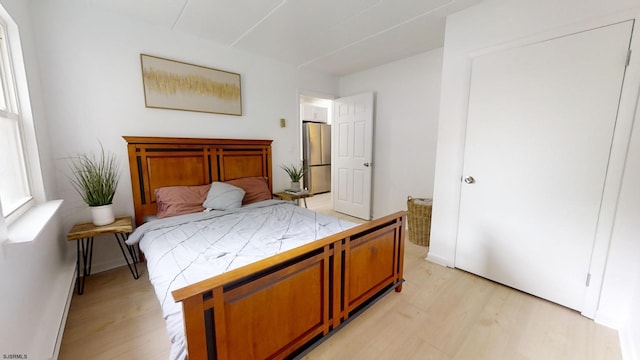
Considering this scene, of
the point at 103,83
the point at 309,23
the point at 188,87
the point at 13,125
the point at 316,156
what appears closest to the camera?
the point at 13,125

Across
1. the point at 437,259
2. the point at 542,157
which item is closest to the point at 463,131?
the point at 542,157

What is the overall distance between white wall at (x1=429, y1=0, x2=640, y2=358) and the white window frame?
317cm

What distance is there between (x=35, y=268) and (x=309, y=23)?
8.82 ft

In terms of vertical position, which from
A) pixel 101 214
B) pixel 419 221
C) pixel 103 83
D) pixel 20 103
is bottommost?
pixel 419 221

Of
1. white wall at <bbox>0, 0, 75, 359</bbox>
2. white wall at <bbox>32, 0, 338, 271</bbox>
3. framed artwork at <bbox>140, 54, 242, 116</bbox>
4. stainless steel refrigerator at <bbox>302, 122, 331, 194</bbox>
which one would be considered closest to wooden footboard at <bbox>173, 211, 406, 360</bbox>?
white wall at <bbox>0, 0, 75, 359</bbox>

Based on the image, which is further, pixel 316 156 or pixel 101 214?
pixel 316 156

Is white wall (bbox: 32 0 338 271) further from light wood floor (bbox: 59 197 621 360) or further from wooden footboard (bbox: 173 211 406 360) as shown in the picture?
wooden footboard (bbox: 173 211 406 360)

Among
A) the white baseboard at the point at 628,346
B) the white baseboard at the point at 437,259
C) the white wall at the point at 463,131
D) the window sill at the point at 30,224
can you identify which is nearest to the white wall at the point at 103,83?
the window sill at the point at 30,224

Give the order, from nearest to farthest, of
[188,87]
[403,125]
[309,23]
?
[309,23], [188,87], [403,125]

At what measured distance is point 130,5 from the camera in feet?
6.70

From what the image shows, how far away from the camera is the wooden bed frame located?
0.95m

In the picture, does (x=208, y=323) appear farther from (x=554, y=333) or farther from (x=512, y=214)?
(x=512, y=214)

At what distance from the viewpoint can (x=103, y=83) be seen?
218cm

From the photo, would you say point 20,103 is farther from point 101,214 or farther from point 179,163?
point 179,163
